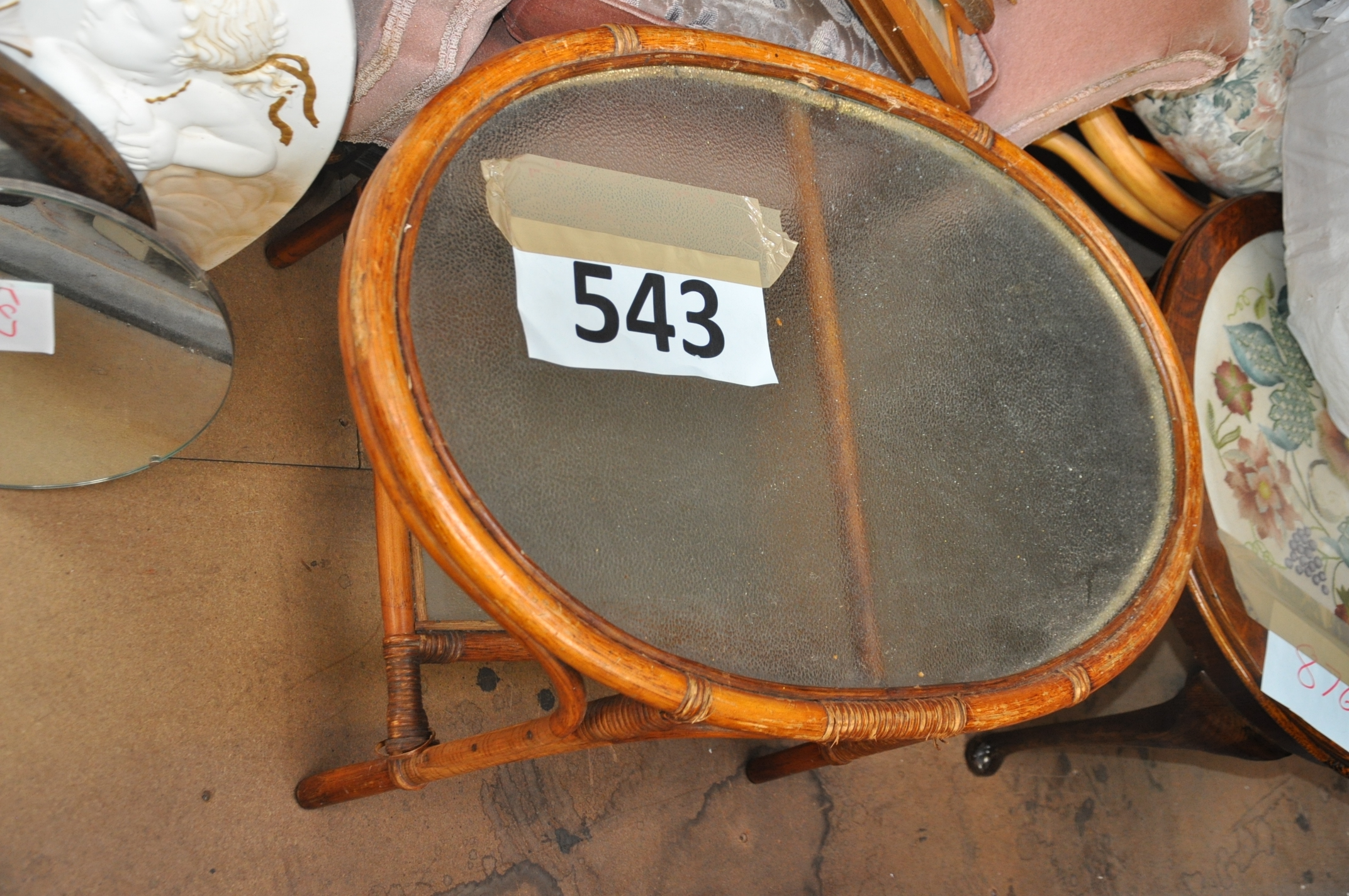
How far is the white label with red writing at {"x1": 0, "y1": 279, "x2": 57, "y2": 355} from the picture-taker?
818mm

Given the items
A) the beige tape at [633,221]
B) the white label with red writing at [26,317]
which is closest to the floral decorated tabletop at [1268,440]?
the beige tape at [633,221]

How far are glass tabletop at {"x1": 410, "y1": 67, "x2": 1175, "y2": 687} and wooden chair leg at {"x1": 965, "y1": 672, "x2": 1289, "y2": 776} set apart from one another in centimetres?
39

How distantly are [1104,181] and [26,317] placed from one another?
1445 mm

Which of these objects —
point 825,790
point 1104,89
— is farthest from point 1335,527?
point 825,790

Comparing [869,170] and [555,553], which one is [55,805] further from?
[869,170]

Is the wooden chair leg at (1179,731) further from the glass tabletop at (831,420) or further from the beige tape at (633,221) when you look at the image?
the beige tape at (633,221)

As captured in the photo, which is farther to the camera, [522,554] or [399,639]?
[399,639]

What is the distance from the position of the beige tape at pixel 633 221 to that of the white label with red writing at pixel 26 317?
47 cm

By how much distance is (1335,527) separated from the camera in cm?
123

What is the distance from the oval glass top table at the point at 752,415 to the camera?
2.04 feet

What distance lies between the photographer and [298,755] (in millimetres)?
1070

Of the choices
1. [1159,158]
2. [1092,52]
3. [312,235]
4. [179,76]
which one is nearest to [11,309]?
[179,76]

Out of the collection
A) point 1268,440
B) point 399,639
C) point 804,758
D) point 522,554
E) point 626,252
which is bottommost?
point 804,758

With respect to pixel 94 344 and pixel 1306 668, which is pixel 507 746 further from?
pixel 1306 668
